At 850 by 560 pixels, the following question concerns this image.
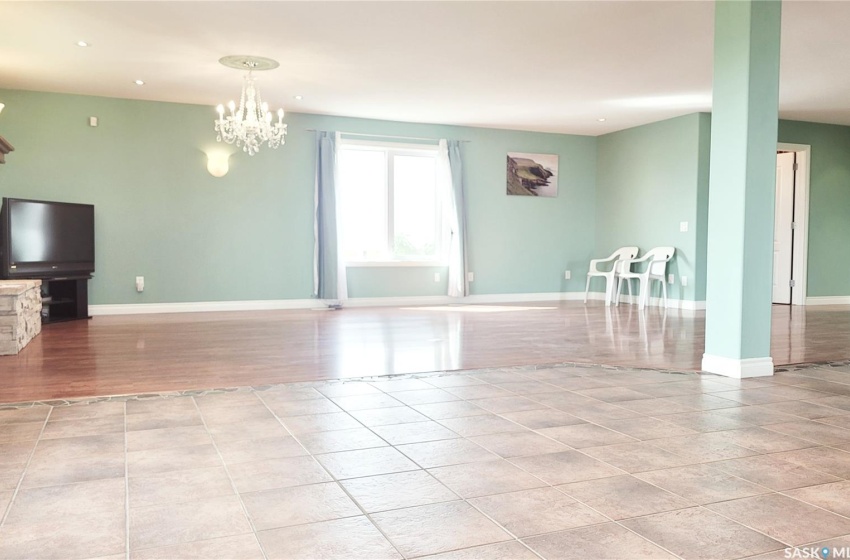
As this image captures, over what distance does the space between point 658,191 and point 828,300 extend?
2822mm

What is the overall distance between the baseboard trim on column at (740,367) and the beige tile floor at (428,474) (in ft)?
1.10

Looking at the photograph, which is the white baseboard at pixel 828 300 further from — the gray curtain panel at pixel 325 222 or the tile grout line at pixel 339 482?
the tile grout line at pixel 339 482

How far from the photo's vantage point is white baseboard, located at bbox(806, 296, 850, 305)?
28.7 feet

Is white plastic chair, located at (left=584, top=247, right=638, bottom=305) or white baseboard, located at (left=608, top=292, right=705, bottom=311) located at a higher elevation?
white plastic chair, located at (left=584, top=247, right=638, bottom=305)

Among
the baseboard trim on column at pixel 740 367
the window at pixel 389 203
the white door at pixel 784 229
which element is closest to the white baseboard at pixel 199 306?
the window at pixel 389 203

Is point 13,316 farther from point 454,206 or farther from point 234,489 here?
point 454,206

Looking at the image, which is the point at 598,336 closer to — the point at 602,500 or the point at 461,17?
the point at 461,17

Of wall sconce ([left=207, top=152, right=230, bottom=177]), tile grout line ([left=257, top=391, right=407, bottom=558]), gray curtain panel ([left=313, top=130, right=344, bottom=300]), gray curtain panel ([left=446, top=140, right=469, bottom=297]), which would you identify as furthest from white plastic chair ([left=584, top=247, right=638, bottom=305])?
tile grout line ([left=257, top=391, right=407, bottom=558])

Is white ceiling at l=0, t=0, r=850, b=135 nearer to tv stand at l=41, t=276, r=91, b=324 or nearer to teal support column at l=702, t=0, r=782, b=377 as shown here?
teal support column at l=702, t=0, r=782, b=377

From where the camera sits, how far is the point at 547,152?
366 inches

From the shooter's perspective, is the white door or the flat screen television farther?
the white door

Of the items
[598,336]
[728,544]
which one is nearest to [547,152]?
[598,336]

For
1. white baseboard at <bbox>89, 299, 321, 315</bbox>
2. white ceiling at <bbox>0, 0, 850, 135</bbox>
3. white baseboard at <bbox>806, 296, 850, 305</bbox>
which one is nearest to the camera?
white ceiling at <bbox>0, 0, 850, 135</bbox>

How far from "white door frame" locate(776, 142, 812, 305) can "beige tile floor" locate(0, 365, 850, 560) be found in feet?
20.2
